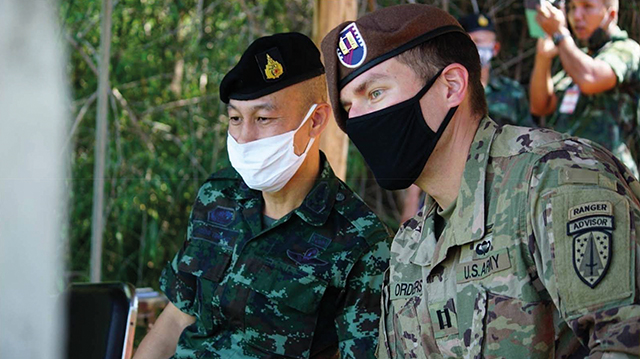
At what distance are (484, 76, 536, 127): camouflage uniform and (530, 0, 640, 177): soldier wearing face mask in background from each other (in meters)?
0.31

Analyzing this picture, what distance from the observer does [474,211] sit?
1650mm

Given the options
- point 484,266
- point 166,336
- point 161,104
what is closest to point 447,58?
point 484,266

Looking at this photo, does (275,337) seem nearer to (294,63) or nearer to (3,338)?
(294,63)

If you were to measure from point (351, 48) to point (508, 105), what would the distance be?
241cm

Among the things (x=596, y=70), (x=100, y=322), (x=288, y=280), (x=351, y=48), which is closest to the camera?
(x=351, y=48)

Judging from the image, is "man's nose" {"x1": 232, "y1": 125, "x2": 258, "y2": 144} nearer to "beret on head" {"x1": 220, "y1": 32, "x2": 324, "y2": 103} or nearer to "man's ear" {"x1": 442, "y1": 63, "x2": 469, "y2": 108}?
"beret on head" {"x1": 220, "y1": 32, "x2": 324, "y2": 103}

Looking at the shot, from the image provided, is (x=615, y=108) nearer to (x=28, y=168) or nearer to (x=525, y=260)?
(x=525, y=260)

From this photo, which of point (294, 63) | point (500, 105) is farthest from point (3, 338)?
point (500, 105)

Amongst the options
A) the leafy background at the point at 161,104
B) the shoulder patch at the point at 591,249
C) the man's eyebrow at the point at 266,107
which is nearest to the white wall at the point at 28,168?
the shoulder patch at the point at 591,249

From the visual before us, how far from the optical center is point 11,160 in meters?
0.95

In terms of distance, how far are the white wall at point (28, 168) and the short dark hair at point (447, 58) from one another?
2.89ft

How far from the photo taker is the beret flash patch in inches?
69.1

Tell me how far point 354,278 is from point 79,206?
331cm

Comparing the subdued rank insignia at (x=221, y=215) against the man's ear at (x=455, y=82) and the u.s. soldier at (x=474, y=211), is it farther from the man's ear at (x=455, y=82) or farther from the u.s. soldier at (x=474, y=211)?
the man's ear at (x=455, y=82)
